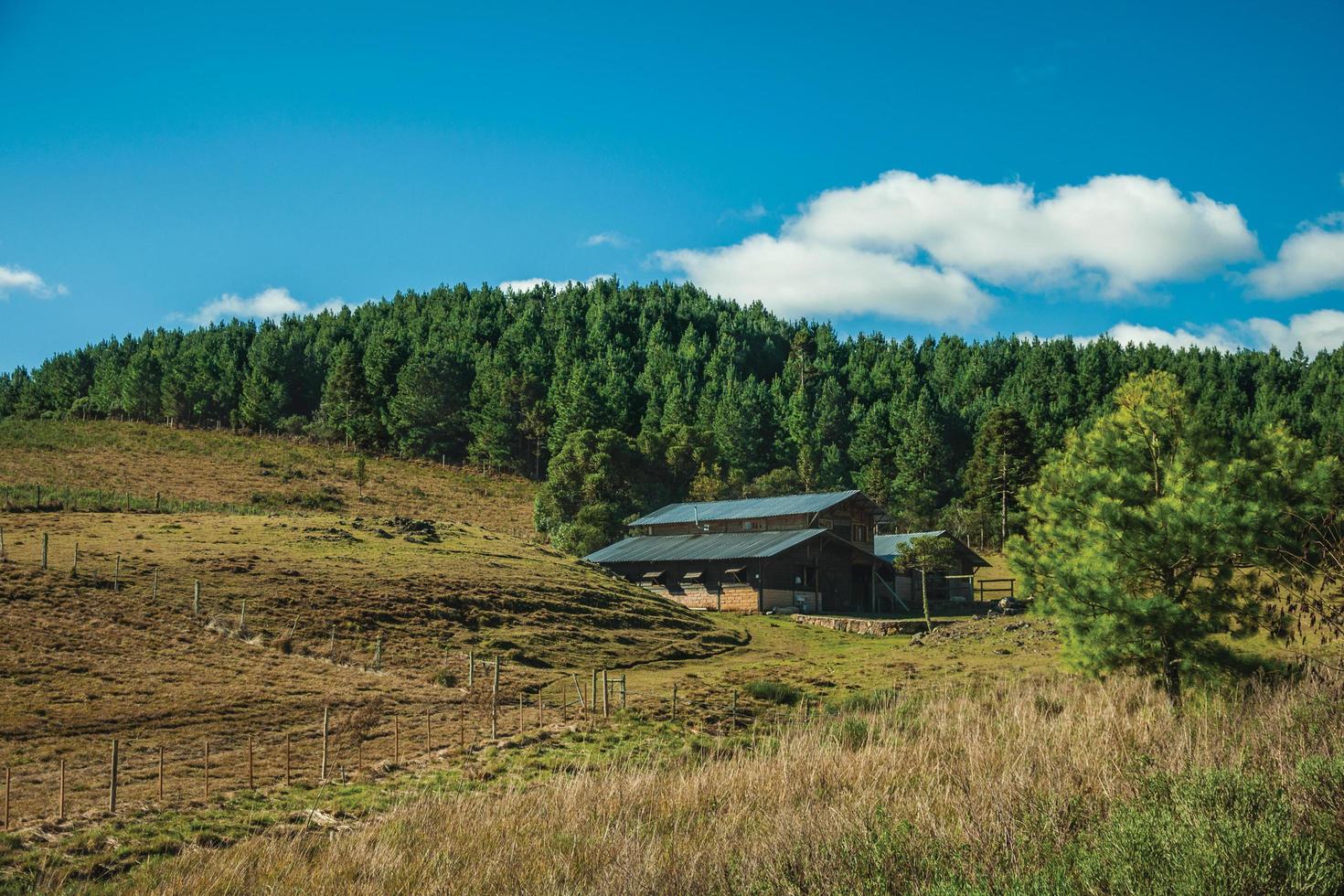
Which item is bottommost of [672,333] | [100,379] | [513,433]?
[513,433]

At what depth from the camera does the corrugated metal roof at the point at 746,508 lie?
237ft

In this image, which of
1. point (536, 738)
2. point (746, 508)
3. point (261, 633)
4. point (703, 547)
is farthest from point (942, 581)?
point (536, 738)

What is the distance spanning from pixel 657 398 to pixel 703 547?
2797 inches

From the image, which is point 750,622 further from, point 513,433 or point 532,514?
point 513,433

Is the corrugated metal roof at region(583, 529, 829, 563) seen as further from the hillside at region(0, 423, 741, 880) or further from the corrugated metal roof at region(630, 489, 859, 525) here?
the hillside at region(0, 423, 741, 880)

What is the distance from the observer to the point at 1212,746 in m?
14.9

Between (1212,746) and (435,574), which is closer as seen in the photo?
(1212,746)

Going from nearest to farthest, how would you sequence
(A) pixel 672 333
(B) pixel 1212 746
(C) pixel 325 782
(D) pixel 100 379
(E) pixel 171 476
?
(B) pixel 1212 746, (C) pixel 325 782, (E) pixel 171 476, (D) pixel 100 379, (A) pixel 672 333

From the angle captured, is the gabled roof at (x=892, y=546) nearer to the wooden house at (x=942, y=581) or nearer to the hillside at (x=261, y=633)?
the wooden house at (x=942, y=581)

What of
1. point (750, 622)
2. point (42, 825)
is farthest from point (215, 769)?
point (750, 622)

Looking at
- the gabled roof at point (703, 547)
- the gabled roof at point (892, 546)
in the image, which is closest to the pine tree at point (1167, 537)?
the gabled roof at point (703, 547)

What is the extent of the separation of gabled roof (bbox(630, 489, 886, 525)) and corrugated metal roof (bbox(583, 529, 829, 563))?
2.02m

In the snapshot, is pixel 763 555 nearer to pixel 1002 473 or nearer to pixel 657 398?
pixel 1002 473

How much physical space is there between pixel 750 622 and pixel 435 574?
1757cm
